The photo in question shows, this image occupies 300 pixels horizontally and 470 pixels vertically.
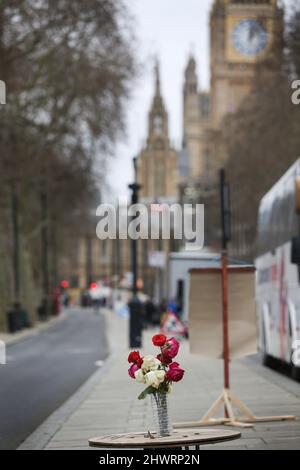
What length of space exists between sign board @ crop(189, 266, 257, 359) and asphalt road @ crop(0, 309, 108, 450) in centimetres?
207

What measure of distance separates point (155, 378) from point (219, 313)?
512cm

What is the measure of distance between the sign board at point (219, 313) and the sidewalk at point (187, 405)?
0.96 metres

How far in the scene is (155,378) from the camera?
8672 millimetres

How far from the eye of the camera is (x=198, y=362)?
2853cm

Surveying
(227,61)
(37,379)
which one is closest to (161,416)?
(37,379)

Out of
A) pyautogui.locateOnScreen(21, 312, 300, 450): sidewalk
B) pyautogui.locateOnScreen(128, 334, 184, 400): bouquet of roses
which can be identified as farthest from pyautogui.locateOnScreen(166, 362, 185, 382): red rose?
pyautogui.locateOnScreen(21, 312, 300, 450): sidewalk

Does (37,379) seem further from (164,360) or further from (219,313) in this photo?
(164,360)

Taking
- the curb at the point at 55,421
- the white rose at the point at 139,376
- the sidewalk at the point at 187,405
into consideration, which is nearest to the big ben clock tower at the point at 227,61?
the sidewalk at the point at 187,405

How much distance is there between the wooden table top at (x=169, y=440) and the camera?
812 cm

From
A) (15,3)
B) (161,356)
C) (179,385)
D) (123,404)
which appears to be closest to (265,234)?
(179,385)

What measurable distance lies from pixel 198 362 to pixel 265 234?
159 inches

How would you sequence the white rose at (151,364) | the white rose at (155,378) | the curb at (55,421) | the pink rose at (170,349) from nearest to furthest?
the white rose at (155,378)
the white rose at (151,364)
the pink rose at (170,349)
the curb at (55,421)

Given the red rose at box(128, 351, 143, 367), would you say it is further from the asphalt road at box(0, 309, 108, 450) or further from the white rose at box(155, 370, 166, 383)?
the asphalt road at box(0, 309, 108, 450)

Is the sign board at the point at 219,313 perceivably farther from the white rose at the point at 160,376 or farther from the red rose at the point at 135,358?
the white rose at the point at 160,376
